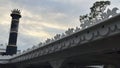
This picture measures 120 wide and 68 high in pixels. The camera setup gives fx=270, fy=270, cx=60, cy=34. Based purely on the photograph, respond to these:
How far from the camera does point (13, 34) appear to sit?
105125 mm

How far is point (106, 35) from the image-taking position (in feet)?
75.9

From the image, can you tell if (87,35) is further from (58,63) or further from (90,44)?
(58,63)

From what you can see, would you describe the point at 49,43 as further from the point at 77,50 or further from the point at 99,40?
the point at 99,40

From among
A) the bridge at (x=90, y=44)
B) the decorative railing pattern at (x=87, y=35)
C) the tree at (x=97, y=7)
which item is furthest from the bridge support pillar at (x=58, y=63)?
the tree at (x=97, y=7)

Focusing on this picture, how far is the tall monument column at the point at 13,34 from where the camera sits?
101188 millimetres

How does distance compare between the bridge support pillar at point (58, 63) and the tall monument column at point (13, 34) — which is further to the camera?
the tall monument column at point (13, 34)

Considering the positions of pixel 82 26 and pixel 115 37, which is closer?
pixel 115 37

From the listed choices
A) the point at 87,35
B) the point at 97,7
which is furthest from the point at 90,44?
the point at 97,7

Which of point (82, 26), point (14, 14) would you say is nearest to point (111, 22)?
point (82, 26)

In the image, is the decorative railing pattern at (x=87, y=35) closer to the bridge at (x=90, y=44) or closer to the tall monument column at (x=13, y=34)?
the bridge at (x=90, y=44)

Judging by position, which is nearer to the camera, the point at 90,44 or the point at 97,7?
the point at 90,44

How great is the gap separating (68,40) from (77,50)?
1871 millimetres

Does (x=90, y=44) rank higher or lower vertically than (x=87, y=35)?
lower

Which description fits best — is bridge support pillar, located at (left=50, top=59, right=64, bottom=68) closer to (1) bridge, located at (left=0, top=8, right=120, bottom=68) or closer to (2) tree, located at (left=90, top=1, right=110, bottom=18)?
(1) bridge, located at (left=0, top=8, right=120, bottom=68)
